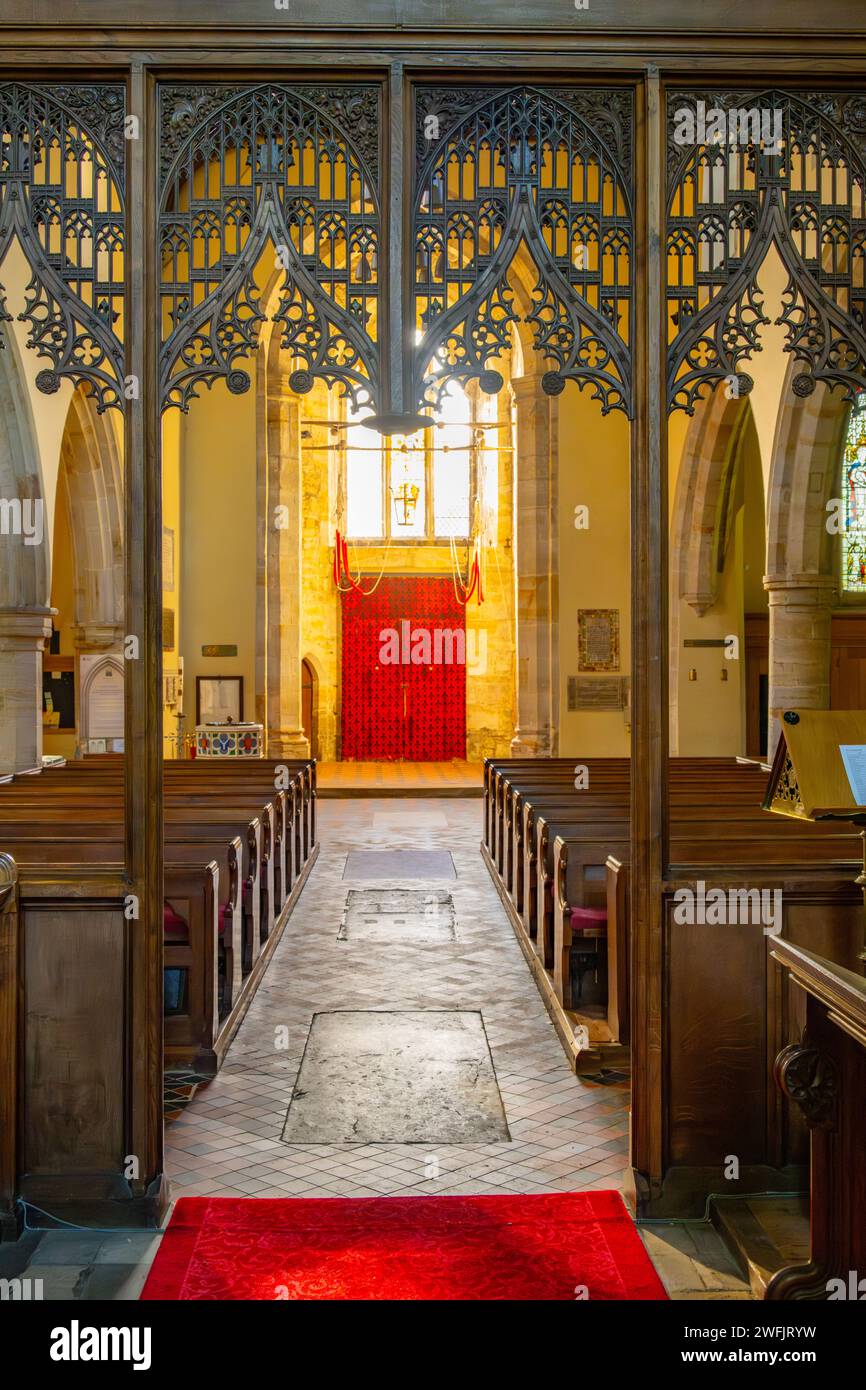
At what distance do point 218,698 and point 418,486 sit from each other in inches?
251

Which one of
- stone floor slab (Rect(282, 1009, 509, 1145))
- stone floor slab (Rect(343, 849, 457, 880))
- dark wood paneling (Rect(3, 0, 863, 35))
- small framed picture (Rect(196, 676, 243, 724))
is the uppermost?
dark wood paneling (Rect(3, 0, 863, 35))

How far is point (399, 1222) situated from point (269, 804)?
12.3 feet

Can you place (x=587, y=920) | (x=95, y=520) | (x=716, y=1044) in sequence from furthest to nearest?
(x=95, y=520)
(x=587, y=920)
(x=716, y=1044)

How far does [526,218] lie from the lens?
3.48 m

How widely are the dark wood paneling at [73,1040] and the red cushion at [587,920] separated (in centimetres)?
236

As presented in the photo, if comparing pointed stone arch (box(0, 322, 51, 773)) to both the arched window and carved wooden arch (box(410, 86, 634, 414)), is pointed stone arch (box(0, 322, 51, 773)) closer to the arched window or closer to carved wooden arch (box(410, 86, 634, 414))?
carved wooden arch (box(410, 86, 634, 414))

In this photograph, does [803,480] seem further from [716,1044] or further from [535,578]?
[716,1044]

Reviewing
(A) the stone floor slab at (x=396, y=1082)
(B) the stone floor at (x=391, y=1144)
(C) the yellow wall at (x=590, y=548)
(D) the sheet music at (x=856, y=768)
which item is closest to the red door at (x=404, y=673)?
(C) the yellow wall at (x=590, y=548)

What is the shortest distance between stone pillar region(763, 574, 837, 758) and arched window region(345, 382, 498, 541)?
34.4 feet

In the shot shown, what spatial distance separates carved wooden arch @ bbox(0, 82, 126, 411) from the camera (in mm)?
3420

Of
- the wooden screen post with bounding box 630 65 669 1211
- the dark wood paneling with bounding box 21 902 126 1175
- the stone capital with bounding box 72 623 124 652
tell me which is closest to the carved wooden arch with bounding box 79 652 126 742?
the stone capital with bounding box 72 623 124 652

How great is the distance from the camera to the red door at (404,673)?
19344mm

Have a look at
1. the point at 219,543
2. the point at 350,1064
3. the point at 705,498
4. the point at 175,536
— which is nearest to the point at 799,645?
the point at 705,498

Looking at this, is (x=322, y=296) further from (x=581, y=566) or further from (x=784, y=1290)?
(x=581, y=566)
